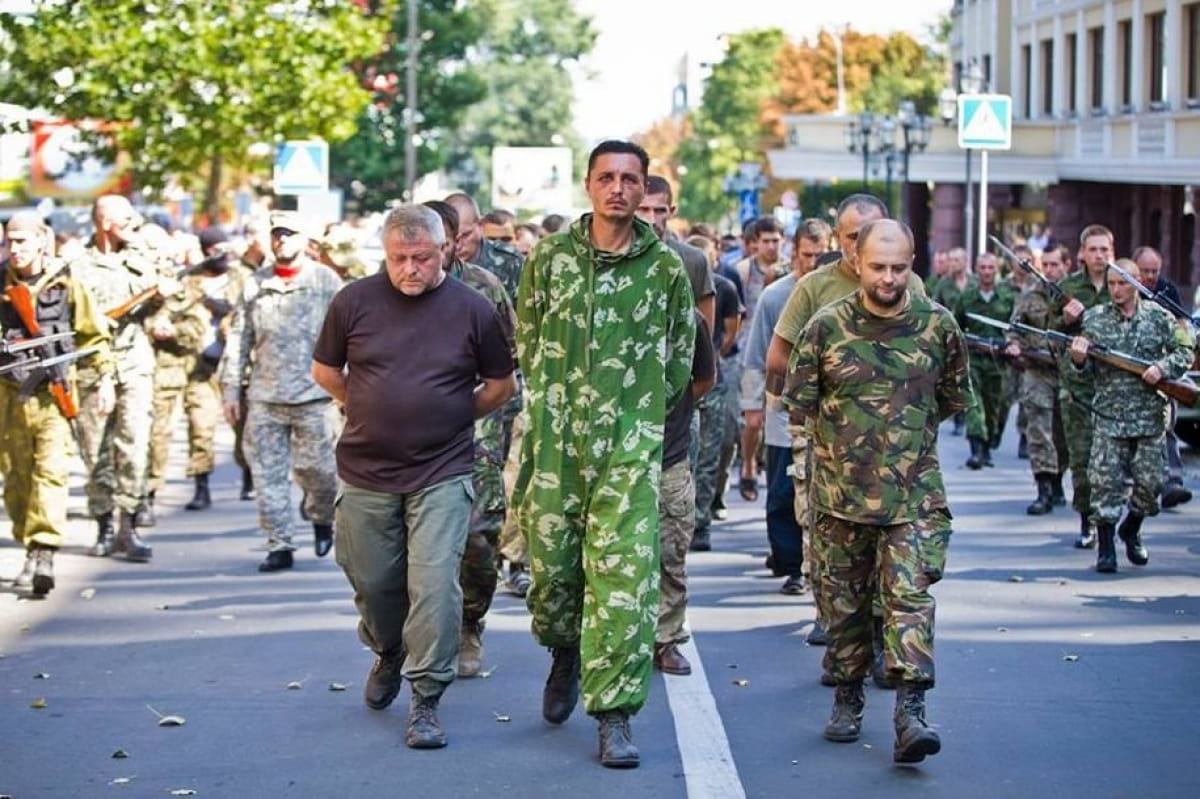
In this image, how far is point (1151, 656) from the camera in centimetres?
1026

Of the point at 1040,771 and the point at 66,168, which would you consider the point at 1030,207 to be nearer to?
the point at 66,168

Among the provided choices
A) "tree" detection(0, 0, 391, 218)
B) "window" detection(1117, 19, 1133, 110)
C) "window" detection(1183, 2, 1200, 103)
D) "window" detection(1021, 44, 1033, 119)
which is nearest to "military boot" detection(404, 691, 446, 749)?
"tree" detection(0, 0, 391, 218)

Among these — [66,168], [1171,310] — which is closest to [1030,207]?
[66,168]

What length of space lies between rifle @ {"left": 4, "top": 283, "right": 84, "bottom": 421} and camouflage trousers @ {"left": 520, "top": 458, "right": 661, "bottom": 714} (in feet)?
15.9

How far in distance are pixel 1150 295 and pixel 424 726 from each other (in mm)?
6299

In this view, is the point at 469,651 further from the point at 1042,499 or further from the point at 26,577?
the point at 1042,499

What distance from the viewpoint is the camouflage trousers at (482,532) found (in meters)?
9.41

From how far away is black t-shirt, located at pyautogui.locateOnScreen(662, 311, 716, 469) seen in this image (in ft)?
28.5

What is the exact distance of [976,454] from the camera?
792 inches

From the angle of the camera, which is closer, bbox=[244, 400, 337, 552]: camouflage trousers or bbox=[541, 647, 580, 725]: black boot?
bbox=[541, 647, 580, 725]: black boot

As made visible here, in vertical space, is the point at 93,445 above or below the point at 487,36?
below

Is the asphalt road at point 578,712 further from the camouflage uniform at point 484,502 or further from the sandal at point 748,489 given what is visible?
the sandal at point 748,489

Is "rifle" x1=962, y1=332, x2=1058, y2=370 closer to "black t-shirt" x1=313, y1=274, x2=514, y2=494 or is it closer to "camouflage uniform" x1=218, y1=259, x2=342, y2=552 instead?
"camouflage uniform" x1=218, y1=259, x2=342, y2=552

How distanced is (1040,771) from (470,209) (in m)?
3.98
